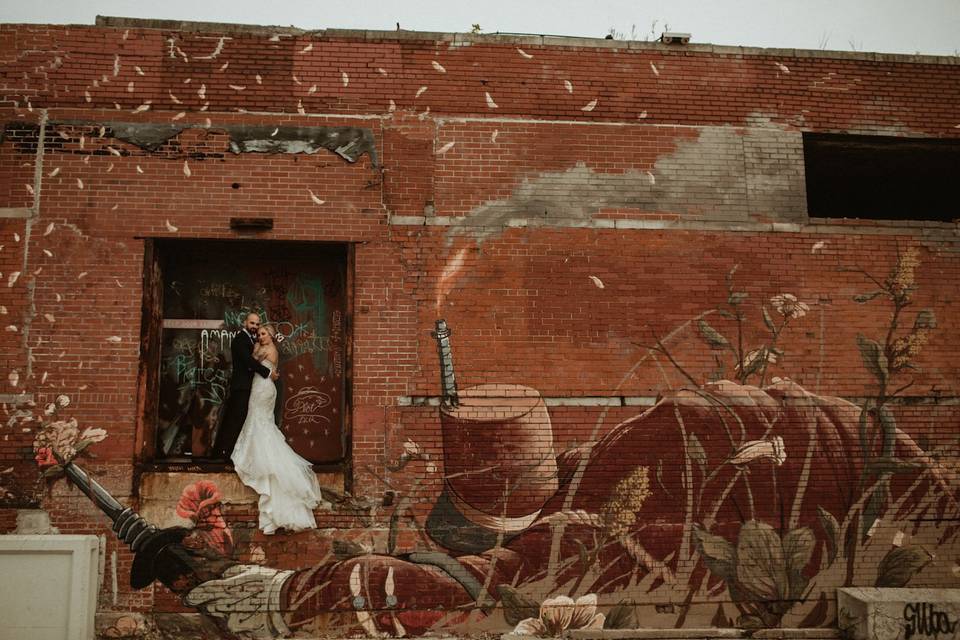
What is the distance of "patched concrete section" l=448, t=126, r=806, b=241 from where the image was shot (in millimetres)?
8969

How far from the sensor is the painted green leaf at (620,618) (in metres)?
8.38

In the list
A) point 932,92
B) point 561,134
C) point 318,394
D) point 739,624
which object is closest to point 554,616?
point 739,624

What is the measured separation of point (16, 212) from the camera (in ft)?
27.9

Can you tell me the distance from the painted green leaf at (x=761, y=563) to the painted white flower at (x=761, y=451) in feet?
2.15

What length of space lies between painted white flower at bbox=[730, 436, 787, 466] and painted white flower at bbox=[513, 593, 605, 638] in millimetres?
2121

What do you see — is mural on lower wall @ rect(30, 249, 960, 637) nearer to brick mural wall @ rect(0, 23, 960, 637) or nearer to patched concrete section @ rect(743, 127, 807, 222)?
brick mural wall @ rect(0, 23, 960, 637)

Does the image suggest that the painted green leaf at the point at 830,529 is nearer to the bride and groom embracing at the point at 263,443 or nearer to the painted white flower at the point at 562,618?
the painted white flower at the point at 562,618

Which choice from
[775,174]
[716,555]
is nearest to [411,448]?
[716,555]

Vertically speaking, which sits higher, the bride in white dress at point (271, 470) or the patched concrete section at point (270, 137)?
the patched concrete section at point (270, 137)

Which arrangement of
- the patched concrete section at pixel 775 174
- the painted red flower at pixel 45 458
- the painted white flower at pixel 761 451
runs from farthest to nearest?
the patched concrete section at pixel 775 174 → the painted white flower at pixel 761 451 → the painted red flower at pixel 45 458

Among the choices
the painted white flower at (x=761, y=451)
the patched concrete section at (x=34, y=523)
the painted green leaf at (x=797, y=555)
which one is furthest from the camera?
the painted white flower at (x=761, y=451)

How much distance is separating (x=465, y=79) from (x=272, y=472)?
4.69 meters

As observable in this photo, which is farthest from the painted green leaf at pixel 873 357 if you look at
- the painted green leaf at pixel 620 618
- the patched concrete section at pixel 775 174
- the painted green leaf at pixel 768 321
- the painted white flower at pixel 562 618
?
the painted white flower at pixel 562 618

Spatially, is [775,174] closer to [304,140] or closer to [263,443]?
[304,140]
